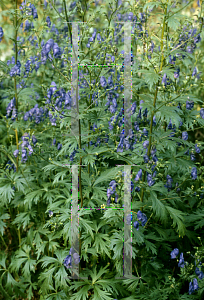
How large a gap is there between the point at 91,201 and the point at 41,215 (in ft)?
2.42

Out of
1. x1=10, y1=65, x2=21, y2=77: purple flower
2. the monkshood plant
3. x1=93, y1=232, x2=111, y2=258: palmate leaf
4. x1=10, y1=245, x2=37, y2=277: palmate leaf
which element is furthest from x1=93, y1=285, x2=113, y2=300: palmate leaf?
x1=10, y1=65, x2=21, y2=77: purple flower

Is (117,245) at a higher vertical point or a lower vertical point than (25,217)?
higher

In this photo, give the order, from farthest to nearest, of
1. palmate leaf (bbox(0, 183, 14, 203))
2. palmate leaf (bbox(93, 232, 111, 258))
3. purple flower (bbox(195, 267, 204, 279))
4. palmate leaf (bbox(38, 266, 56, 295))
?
palmate leaf (bbox(0, 183, 14, 203)) → palmate leaf (bbox(38, 266, 56, 295)) → palmate leaf (bbox(93, 232, 111, 258)) → purple flower (bbox(195, 267, 204, 279))

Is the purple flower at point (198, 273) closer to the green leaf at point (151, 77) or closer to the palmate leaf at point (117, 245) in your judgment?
the palmate leaf at point (117, 245)

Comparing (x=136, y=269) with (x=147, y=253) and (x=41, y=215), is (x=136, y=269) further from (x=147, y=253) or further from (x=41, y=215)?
(x=41, y=215)

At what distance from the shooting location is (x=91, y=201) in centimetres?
284

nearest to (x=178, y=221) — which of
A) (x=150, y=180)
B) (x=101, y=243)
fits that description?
(x=150, y=180)

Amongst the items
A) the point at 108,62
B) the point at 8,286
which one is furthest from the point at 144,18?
the point at 8,286

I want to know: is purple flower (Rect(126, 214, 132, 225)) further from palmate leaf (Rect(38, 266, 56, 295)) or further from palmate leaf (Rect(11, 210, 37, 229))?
palmate leaf (Rect(11, 210, 37, 229))

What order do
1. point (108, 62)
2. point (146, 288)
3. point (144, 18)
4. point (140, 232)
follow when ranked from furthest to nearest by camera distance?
point (144, 18), point (108, 62), point (146, 288), point (140, 232)

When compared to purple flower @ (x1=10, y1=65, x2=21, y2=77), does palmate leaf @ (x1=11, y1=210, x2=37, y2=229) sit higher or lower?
lower

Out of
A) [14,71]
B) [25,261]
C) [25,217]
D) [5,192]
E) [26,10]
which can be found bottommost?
[25,261]

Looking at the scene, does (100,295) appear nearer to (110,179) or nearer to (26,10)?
(110,179)

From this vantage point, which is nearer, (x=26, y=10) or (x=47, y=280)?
(x=47, y=280)
